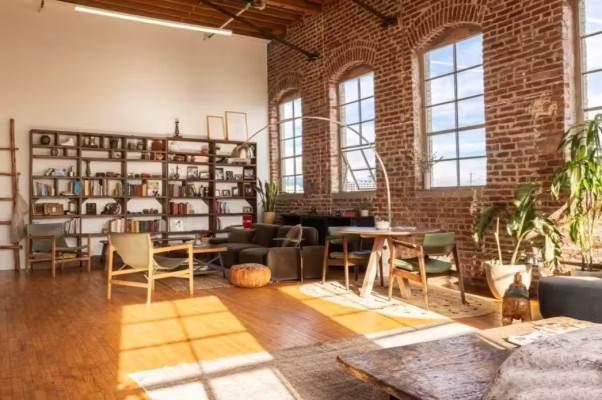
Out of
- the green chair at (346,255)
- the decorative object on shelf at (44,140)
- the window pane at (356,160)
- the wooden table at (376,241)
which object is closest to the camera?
the wooden table at (376,241)

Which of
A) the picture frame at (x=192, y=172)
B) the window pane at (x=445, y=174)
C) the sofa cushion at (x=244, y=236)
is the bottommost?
the sofa cushion at (x=244, y=236)

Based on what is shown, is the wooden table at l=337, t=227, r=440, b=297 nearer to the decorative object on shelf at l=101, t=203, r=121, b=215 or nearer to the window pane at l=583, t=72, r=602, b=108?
the window pane at l=583, t=72, r=602, b=108

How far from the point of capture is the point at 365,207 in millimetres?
8375

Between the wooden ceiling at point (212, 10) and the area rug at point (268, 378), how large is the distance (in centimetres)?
663

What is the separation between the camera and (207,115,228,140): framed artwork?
35.1 ft

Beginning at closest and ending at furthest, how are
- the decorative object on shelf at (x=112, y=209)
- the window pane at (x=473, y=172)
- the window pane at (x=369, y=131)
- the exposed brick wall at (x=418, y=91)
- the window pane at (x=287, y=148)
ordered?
the exposed brick wall at (x=418, y=91) < the window pane at (x=473, y=172) < the window pane at (x=369, y=131) < the decorative object on shelf at (x=112, y=209) < the window pane at (x=287, y=148)

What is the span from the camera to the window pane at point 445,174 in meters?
7.10

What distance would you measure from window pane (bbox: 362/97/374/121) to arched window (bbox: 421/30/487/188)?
4.01 feet

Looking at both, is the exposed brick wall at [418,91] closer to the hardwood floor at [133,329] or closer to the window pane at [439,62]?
the window pane at [439,62]

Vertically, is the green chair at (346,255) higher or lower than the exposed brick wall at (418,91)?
lower

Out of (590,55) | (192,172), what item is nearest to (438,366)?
(590,55)

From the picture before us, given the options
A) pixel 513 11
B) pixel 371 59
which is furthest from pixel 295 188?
pixel 513 11

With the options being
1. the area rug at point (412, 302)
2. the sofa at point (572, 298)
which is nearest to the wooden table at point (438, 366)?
the sofa at point (572, 298)

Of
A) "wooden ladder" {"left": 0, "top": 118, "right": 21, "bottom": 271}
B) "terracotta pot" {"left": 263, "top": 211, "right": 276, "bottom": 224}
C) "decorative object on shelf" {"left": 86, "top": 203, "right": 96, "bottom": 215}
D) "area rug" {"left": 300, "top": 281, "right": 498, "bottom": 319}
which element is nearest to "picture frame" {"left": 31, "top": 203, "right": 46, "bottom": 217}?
"wooden ladder" {"left": 0, "top": 118, "right": 21, "bottom": 271}
